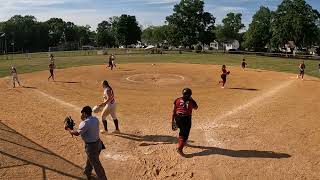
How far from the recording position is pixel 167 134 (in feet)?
49.4

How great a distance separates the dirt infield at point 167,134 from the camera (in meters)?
11.4

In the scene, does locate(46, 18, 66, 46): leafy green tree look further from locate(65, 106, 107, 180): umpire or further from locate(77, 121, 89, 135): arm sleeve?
locate(77, 121, 89, 135): arm sleeve

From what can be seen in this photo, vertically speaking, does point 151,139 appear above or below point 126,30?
below

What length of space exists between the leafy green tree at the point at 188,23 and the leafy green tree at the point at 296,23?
16405 millimetres

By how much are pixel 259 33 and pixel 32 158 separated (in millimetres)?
84757

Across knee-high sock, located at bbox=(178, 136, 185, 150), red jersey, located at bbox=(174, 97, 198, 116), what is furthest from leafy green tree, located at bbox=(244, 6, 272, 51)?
knee-high sock, located at bbox=(178, 136, 185, 150)

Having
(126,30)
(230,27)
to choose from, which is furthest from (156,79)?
(126,30)

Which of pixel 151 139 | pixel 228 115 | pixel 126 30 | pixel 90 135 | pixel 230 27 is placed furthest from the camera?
pixel 126 30

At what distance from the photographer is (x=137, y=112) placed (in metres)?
19.4

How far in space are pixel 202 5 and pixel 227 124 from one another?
7465 centimetres

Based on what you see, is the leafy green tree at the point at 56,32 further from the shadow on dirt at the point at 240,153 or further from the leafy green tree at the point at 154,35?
the shadow on dirt at the point at 240,153

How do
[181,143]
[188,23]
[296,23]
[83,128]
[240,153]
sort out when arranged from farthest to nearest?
[188,23]
[296,23]
[240,153]
[181,143]
[83,128]

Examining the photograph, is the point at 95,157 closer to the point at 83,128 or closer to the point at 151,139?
→ the point at 83,128

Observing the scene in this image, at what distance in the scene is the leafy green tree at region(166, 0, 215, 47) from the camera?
87312 millimetres
